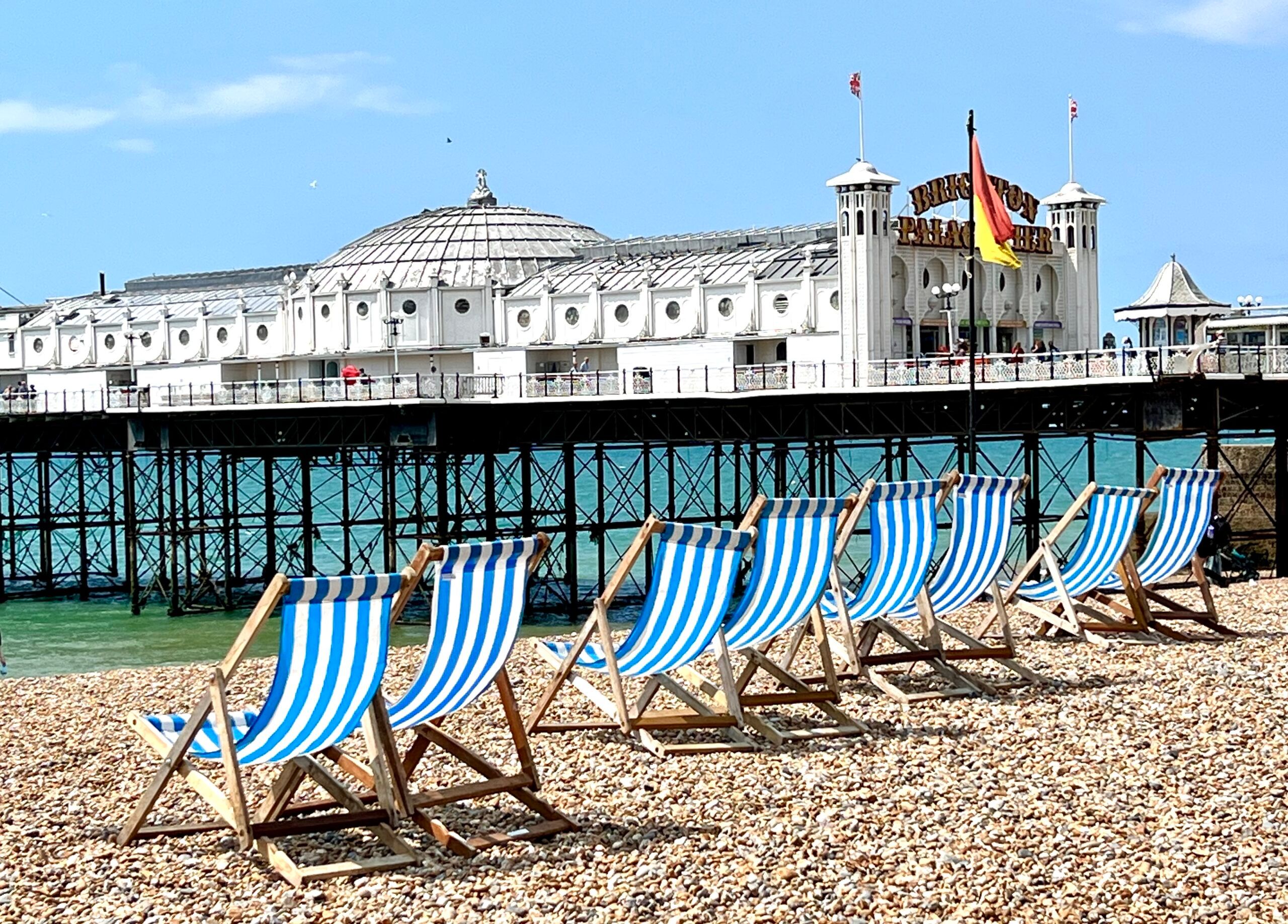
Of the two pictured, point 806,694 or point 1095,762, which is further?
point 806,694

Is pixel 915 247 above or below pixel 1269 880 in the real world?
above

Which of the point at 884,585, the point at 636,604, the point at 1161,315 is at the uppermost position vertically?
the point at 1161,315

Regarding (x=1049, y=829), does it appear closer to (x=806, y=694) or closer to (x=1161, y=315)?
(x=806, y=694)

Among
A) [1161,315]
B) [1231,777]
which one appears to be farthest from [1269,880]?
[1161,315]

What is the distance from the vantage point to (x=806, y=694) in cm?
1155

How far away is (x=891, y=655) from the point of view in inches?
504

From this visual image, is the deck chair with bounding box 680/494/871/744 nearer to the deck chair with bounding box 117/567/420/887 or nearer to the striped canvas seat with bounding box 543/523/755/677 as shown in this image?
the striped canvas seat with bounding box 543/523/755/677

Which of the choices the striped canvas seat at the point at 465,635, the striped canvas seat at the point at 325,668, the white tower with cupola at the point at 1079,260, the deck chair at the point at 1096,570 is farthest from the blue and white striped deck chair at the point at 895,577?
the white tower with cupola at the point at 1079,260

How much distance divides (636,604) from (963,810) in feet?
79.3

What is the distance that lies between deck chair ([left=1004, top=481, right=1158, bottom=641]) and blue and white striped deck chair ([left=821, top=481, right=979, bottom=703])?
2.25m

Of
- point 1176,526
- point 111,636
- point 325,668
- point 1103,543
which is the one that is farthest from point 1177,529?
point 111,636

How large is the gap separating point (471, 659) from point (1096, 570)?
7744 mm

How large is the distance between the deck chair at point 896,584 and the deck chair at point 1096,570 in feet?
7.29

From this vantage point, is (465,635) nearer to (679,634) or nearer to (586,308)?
(679,634)
